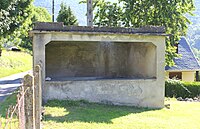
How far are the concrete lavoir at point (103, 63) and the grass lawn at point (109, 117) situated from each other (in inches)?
22.4

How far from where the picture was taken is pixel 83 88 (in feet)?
41.0

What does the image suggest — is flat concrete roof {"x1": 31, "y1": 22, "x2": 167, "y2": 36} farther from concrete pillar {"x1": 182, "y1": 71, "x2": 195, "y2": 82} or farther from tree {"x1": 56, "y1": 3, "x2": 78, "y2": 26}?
tree {"x1": 56, "y1": 3, "x2": 78, "y2": 26}

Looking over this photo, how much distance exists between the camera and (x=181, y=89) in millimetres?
21828

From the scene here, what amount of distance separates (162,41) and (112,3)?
10.8m

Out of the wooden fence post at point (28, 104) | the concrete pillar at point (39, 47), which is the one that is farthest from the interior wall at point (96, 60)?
the wooden fence post at point (28, 104)

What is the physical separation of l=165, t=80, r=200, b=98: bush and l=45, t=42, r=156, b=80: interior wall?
627cm

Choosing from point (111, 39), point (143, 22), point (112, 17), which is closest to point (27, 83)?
point (111, 39)

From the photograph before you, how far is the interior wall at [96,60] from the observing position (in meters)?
15.5

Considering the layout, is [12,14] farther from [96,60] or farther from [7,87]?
[96,60]

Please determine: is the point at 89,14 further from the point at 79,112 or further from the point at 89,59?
the point at 79,112

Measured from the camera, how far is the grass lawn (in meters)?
9.01

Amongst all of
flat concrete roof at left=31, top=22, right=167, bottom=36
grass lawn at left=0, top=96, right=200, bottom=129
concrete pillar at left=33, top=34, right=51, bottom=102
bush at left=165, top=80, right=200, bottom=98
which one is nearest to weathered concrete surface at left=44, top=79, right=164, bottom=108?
grass lawn at left=0, top=96, right=200, bottom=129

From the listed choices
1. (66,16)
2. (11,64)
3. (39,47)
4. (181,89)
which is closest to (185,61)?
(181,89)

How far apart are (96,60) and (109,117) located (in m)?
6.51
